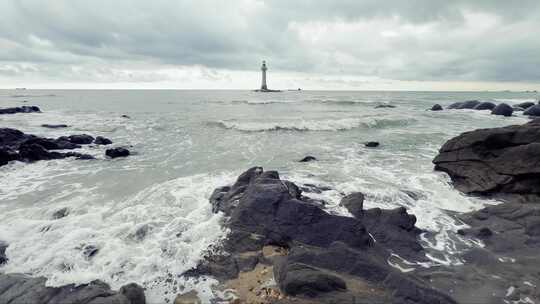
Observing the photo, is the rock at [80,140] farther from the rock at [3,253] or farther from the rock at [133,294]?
the rock at [133,294]

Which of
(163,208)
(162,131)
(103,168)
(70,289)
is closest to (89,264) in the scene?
(70,289)

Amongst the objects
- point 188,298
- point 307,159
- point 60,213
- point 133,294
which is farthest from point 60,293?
point 307,159

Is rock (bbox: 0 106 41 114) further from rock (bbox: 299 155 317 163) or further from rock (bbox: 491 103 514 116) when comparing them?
rock (bbox: 491 103 514 116)

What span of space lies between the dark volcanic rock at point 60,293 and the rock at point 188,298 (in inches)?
23.3

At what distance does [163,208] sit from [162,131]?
20466 millimetres

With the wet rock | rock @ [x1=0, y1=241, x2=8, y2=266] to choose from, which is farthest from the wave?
rock @ [x1=0, y1=241, x2=8, y2=266]

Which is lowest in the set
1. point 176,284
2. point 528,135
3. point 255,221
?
point 176,284

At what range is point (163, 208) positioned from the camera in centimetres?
934

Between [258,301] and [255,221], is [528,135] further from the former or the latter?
[258,301]

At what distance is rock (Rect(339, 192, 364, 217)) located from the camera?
834cm

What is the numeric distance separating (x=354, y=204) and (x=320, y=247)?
2.38 meters

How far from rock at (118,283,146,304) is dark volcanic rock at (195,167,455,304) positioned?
1198 mm

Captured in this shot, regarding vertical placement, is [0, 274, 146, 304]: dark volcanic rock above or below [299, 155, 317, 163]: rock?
below

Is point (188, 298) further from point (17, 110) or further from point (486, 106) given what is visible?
point (486, 106)
